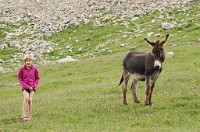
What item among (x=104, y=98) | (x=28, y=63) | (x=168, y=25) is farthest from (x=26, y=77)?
(x=168, y=25)

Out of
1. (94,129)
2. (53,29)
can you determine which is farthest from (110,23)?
(94,129)

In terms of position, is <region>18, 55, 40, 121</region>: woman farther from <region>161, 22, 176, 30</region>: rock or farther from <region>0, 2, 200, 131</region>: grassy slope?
<region>161, 22, 176, 30</region>: rock

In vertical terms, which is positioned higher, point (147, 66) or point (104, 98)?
point (147, 66)

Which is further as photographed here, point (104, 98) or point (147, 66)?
point (104, 98)

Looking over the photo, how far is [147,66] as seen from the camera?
1572 cm

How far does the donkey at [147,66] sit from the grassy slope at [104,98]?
867 millimetres

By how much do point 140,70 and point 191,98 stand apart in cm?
257

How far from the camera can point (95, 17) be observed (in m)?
51.8

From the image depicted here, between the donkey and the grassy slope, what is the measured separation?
2.84ft

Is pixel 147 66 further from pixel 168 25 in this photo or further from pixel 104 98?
pixel 168 25

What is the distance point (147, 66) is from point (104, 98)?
441 centimetres

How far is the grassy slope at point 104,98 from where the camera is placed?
1405cm

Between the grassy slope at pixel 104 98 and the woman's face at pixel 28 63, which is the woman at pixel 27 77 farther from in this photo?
the grassy slope at pixel 104 98

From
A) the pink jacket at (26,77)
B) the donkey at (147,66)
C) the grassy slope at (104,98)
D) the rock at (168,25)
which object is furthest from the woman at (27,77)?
the rock at (168,25)
